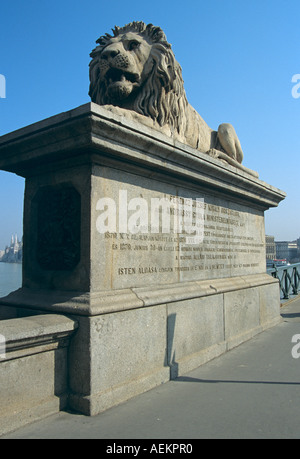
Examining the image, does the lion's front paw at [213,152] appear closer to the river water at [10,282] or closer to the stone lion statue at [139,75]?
the stone lion statue at [139,75]

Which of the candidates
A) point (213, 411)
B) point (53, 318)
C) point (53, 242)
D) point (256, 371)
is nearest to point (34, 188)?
point (53, 242)

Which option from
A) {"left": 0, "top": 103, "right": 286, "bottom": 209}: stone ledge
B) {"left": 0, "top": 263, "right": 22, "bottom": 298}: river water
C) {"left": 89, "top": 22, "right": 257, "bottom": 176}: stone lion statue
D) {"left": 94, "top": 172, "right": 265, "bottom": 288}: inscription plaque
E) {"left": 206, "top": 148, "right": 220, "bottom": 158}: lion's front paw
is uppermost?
{"left": 89, "top": 22, "right": 257, "bottom": 176}: stone lion statue

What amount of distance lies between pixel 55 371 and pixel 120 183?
1864 millimetres

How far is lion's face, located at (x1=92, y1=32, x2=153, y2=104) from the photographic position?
14.6ft

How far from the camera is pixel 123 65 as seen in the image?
14.5 feet

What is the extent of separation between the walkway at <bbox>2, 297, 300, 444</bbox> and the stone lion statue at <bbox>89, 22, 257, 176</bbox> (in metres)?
2.97

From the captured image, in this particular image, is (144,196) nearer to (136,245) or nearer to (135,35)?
(136,245)

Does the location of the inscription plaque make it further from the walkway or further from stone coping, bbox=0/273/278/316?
the walkway

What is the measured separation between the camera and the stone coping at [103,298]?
332 cm

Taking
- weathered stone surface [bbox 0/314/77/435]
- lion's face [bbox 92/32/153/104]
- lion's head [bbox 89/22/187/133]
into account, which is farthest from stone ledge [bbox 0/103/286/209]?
weathered stone surface [bbox 0/314/77/435]

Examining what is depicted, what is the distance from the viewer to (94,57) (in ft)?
15.9

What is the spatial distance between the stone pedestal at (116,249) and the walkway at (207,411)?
205mm

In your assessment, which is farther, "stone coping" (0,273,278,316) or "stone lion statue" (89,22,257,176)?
"stone lion statue" (89,22,257,176)

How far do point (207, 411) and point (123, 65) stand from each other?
3.78 meters
